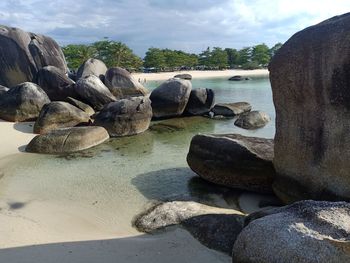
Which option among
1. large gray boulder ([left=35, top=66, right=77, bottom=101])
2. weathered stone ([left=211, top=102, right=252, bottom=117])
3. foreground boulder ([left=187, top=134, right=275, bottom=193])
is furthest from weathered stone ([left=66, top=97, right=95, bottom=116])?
foreground boulder ([left=187, top=134, right=275, bottom=193])

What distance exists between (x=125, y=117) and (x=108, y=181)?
518 cm

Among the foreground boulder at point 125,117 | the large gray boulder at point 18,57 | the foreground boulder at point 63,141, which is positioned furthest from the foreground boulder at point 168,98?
the large gray boulder at point 18,57

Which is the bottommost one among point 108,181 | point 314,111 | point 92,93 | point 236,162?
point 108,181

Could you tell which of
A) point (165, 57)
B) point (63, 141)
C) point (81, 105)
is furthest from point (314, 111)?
point (165, 57)

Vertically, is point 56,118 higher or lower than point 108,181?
higher

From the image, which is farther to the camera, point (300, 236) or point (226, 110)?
point (226, 110)

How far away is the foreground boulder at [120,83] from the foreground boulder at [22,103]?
7.48m

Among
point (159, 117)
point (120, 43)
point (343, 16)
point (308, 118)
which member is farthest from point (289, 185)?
point (120, 43)

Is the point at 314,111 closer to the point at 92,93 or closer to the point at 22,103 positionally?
the point at 22,103

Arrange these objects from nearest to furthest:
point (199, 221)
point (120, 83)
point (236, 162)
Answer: point (199, 221), point (236, 162), point (120, 83)

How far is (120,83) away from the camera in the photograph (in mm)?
22672

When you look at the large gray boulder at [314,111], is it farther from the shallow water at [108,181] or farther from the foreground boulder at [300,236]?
the foreground boulder at [300,236]

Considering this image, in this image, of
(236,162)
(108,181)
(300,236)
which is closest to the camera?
(300,236)

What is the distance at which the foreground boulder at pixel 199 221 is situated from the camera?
5.35m
